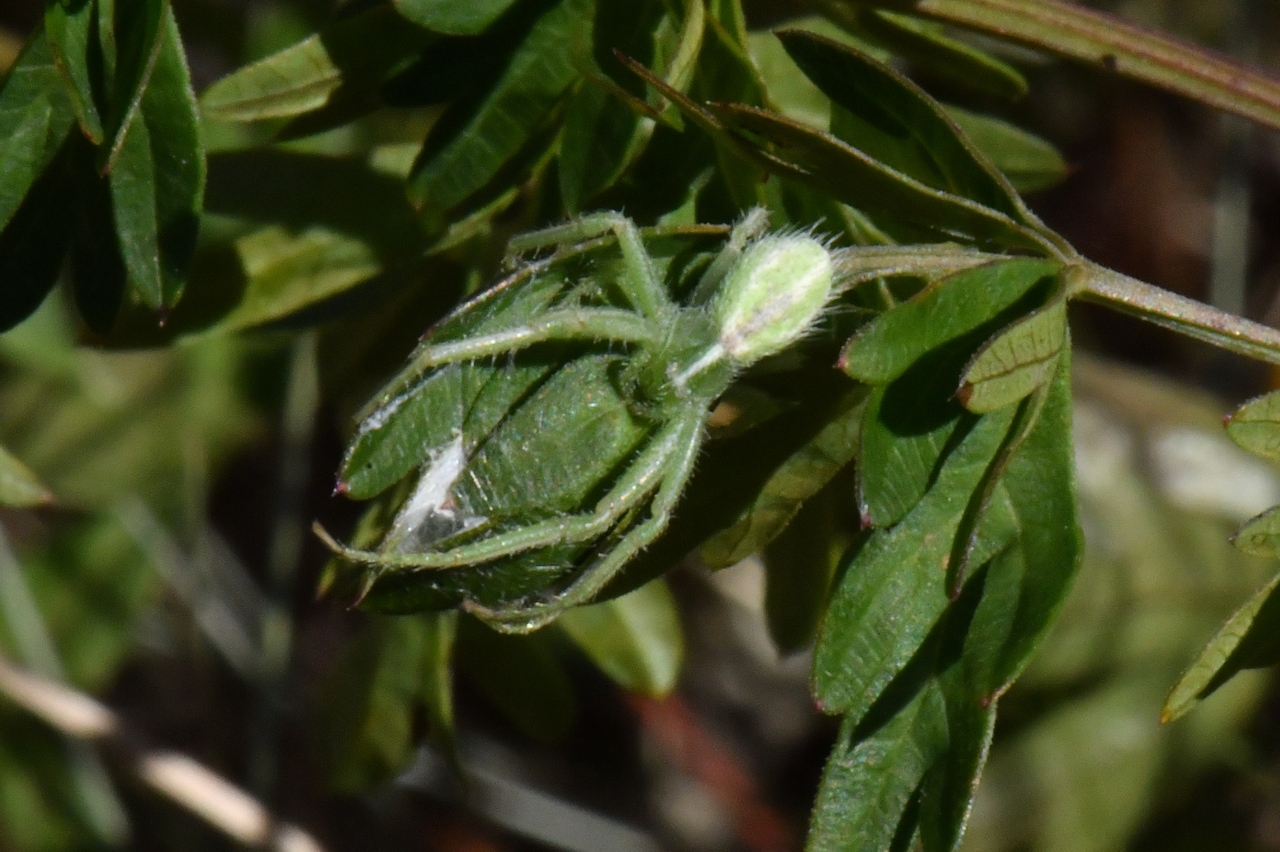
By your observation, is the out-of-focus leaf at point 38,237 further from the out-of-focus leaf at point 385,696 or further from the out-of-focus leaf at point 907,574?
the out-of-focus leaf at point 907,574

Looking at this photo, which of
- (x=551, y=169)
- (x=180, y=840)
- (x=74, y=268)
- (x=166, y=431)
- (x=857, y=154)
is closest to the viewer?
(x=857, y=154)

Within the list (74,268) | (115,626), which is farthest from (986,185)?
(115,626)

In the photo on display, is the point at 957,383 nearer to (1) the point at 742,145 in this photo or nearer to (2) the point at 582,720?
(1) the point at 742,145

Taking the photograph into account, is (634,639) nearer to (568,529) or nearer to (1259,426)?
(568,529)

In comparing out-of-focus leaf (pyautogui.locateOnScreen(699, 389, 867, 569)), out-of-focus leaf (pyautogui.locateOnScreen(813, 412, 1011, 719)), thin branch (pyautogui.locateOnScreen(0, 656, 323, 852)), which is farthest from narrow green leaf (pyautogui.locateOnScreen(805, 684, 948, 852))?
thin branch (pyautogui.locateOnScreen(0, 656, 323, 852))

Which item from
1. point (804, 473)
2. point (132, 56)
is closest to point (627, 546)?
point (804, 473)

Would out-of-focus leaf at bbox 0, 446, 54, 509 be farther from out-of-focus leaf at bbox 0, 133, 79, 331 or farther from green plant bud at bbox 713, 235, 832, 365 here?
green plant bud at bbox 713, 235, 832, 365

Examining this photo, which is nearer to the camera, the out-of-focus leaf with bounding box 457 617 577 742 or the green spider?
the green spider
